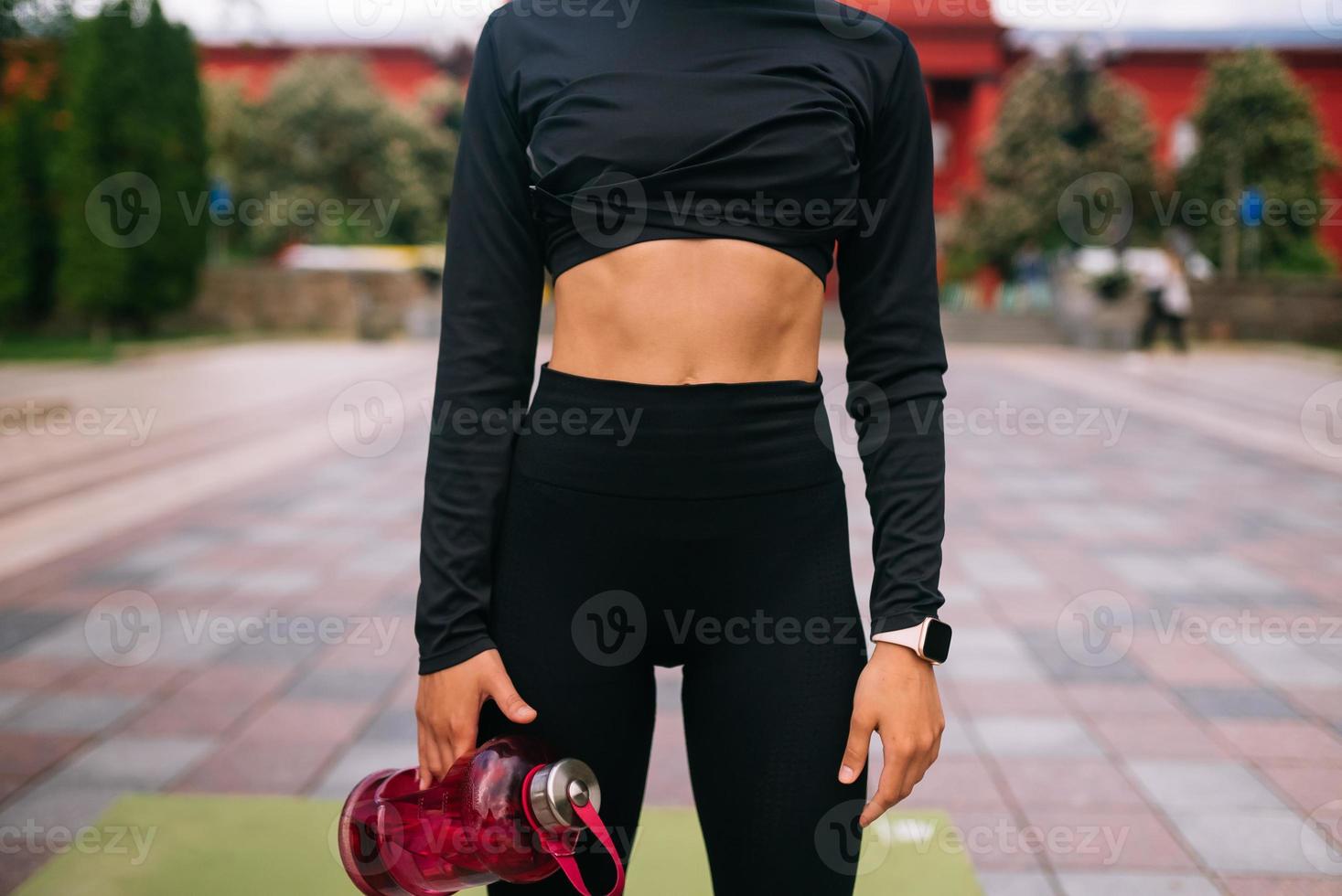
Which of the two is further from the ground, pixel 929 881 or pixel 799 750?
pixel 799 750

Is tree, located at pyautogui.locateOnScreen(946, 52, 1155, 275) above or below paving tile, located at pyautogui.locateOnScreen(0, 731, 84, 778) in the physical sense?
above

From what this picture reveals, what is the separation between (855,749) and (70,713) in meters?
3.48

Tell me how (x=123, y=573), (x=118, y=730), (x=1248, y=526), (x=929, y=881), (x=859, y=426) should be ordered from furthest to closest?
(x=1248, y=526) < (x=123, y=573) < (x=118, y=730) < (x=929, y=881) < (x=859, y=426)

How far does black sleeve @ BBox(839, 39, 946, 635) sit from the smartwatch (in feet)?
0.11

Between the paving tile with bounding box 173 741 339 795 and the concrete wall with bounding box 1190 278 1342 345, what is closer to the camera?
the paving tile with bounding box 173 741 339 795

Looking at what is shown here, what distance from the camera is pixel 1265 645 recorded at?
4820 millimetres

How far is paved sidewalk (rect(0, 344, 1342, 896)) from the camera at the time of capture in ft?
10.8

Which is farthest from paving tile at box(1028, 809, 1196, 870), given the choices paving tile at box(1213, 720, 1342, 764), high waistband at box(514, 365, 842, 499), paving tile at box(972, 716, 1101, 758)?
high waistband at box(514, 365, 842, 499)

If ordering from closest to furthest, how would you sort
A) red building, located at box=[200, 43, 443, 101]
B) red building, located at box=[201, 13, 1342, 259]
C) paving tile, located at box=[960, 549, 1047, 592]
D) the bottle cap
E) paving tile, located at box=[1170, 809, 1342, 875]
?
1. the bottle cap
2. paving tile, located at box=[1170, 809, 1342, 875]
3. paving tile, located at box=[960, 549, 1047, 592]
4. red building, located at box=[201, 13, 1342, 259]
5. red building, located at box=[200, 43, 443, 101]

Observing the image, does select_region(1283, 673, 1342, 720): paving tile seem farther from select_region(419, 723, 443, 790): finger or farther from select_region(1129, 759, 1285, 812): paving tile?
select_region(419, 723, 443, 790): finger

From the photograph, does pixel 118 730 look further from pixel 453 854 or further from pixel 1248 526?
pixel 1248 526

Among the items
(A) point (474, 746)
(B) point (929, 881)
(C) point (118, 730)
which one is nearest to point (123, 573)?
(C) point (118, 730)

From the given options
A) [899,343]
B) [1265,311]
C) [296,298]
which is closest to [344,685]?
[899,343]

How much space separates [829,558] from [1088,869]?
77.6 inches
